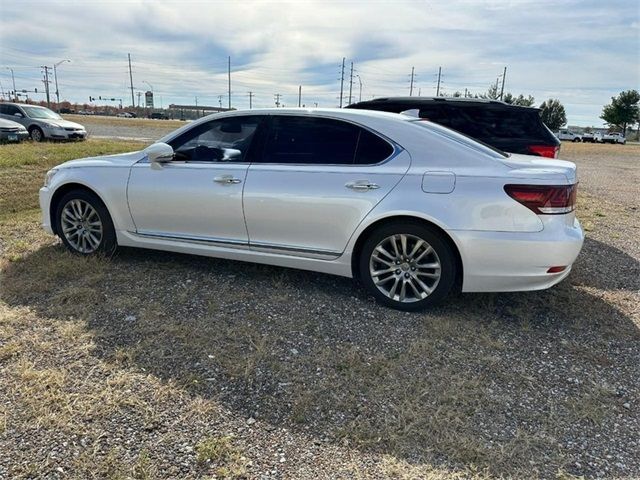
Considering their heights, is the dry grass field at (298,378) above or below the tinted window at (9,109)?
below

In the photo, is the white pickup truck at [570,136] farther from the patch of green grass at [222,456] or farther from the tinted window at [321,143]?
the patch of green grass at [222,456]

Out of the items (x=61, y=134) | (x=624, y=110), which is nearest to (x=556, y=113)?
(x=624, y=110)

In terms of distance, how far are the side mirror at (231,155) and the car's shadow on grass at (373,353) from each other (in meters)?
1.06

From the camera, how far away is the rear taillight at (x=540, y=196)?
327 cm

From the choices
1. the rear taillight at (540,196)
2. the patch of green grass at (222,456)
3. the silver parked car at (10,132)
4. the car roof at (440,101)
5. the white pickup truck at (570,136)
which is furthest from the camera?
the white pickup truck at (570,136)

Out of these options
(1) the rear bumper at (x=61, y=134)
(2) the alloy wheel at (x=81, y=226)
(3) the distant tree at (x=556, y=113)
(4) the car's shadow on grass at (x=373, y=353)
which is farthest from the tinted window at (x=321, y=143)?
(3) the distant tree at (x=556, y=113)

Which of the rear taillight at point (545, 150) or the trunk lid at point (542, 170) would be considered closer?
the trunk lid at point (542, 170)

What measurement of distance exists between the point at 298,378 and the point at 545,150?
15.8ft

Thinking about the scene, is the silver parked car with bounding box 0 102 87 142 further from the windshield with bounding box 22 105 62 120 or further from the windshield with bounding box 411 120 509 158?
the windshield with bounding box 411 120 509 158

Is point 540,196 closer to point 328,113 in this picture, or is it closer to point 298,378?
point 328,113

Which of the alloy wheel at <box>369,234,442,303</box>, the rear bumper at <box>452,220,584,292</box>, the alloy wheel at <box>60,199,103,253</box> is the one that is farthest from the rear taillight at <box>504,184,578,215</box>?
the alloy wheel at <box>60,199,103,253</box>

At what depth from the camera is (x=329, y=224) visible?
12.2 ft

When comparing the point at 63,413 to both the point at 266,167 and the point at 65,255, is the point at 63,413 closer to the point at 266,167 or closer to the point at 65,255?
the point at 266,167

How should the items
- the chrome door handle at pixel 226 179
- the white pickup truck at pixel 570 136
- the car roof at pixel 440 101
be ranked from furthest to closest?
1. the white pickup truck at pixel 570 136
2. the car roof at pixel 440 101
3. the chrome door handle at pixel 226 179
